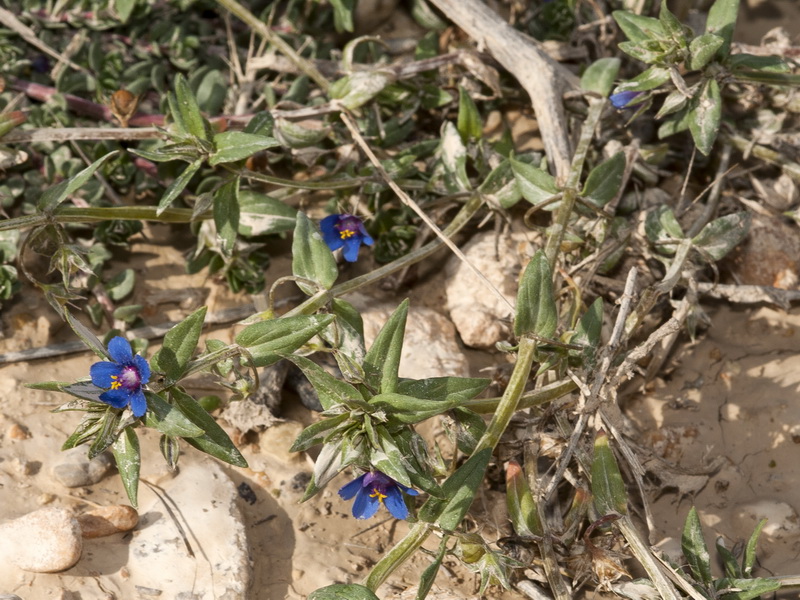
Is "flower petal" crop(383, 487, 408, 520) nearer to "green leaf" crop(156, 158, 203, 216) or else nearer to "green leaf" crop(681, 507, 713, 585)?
"green leaf" crop(681, 507, 713, 585)

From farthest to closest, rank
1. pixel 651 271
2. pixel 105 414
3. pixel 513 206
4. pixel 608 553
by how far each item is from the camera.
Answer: pixel 513 206
pixel 651 271
pixel 608 553
pixel 105 414

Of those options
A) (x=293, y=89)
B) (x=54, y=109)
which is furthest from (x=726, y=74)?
(x=54, y=109)

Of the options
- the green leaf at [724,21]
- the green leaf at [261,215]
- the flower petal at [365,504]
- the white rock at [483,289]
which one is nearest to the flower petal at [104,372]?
the flower petal at [365,504]

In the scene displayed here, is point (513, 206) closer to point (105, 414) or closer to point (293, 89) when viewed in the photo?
point (293, 89)

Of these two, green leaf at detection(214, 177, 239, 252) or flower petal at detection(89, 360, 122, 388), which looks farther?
green leaf at detection(214, 177, 239, 252)

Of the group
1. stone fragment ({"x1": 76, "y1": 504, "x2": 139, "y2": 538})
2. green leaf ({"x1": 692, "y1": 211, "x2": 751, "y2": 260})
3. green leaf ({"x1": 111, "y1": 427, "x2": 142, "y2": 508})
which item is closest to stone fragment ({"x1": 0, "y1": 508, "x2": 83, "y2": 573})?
stone fragment ({"x1": 76, "y1": 504, "x2": 139, "y2": 538})

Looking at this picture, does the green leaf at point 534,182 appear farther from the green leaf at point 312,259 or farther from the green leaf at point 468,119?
the green leaf at point 312,259

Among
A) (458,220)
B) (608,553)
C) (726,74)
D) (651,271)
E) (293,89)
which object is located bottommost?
(608,553)
